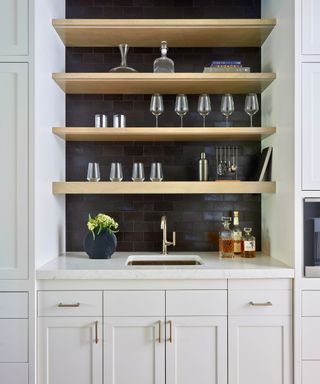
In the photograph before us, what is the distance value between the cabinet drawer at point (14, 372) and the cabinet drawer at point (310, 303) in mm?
1533

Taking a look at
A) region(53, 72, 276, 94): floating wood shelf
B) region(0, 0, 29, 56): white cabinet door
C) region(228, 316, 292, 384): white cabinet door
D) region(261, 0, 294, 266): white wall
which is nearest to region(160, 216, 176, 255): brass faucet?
region(261, 0, 294, 266): white wall

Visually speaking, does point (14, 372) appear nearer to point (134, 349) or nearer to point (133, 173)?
point (134, 349)

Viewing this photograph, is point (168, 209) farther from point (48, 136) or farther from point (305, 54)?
point (305, 54)

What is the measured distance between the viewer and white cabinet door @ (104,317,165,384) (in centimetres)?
229

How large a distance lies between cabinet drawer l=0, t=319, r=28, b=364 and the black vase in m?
0.58

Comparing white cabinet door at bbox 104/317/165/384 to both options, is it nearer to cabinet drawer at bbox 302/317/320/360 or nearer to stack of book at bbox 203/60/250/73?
cabinet drawer at bbox 302/317/320/360

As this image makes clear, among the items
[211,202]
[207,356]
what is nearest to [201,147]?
[211,202]

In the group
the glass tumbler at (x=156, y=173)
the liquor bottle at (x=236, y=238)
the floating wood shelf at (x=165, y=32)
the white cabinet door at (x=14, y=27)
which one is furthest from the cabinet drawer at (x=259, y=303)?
the white cabinet door at (x=14, y=27)

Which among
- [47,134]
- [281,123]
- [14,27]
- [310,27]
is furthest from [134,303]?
[310,27]

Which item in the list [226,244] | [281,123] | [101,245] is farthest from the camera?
[226,244]

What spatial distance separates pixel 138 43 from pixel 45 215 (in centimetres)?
135

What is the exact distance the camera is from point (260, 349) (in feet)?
7.56

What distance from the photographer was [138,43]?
2.93m

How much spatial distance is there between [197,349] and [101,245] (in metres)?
0.84
